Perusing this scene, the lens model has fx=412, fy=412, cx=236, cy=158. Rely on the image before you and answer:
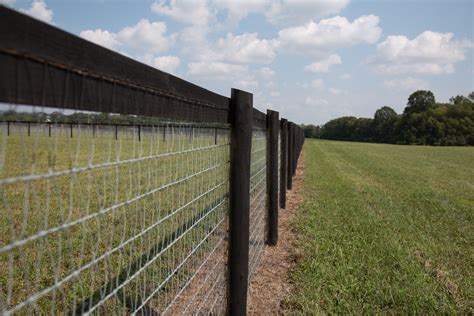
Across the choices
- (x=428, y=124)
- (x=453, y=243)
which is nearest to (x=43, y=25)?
(x=453, y=243)

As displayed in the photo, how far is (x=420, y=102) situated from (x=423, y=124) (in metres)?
15.9

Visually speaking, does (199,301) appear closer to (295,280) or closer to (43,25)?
(295,280)

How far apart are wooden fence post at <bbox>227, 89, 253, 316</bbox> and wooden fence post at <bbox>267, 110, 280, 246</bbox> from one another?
89.4 inches

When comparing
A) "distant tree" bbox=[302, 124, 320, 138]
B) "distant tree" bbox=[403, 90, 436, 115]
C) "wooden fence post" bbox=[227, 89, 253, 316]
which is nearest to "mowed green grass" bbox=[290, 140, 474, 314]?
"wooden fence post" bbox=[227, 89, 253, 316]

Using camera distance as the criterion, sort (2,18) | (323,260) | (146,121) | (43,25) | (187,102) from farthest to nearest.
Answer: (323,260) < (187,102) < (146,121) < (43,25) < (2,18)

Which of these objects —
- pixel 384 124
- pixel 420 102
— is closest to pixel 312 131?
pixel 384 124

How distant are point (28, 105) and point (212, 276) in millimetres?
2545

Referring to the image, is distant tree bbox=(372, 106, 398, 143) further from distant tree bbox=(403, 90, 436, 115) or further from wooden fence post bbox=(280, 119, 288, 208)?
wooden fence post bbox=(280, 119, 288, 208)

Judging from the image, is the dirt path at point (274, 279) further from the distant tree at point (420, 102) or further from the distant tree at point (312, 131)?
the distant tree at point (312, 131)

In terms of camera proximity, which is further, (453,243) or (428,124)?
(428,124)

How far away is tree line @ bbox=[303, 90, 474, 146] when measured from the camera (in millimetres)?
78438

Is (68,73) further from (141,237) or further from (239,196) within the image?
(239,196)

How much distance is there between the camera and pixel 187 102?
81.5 inches

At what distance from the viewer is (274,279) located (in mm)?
4312
